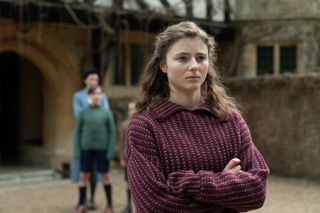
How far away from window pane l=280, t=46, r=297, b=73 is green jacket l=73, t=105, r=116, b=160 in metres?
7.91

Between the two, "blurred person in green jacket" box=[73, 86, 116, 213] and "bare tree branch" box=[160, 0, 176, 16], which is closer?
"blurred person in green jacket" box=[73, 86, 116, 213]

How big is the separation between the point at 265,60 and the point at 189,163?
12.2 meters

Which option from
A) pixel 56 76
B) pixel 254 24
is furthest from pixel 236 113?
pixel 254 24

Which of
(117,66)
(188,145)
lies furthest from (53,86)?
(188,145)

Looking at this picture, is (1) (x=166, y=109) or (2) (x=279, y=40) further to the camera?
(2) (x=279, y=40)

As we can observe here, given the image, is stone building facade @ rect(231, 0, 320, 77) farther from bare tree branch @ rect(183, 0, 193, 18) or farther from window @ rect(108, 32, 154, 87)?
window @ rect(108, 32, 154, 87)

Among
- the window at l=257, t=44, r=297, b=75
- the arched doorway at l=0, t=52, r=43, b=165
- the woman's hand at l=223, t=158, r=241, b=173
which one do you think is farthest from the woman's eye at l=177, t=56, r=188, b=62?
the window at l=257, t=44, r=297, b=75

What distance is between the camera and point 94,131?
20.4 ft

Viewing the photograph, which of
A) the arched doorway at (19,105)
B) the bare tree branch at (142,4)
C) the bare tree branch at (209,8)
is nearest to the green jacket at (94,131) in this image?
the bare tree branch at (142,4)

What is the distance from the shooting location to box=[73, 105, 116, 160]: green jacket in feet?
20.4

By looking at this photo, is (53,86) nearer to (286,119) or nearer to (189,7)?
(189,7)

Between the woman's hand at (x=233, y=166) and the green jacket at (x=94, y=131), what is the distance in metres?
4.44

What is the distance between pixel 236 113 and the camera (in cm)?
201

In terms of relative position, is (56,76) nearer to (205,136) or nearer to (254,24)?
(254,24)
